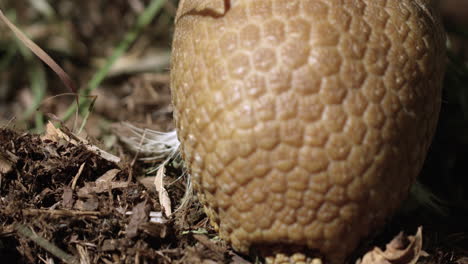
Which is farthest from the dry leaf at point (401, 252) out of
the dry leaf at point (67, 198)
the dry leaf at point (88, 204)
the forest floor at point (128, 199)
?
the dry leaf at point (67, 198)

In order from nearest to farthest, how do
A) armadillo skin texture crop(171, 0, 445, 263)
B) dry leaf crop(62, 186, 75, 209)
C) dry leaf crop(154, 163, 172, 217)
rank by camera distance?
armadillo skin texture crop(171, 0, 445, 263)
dry leaf crop(62, 186, 75, 209)
dry leaf crop(154, 163, 172, 217)

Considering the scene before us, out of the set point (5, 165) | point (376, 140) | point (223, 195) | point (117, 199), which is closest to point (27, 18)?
point (5, 165)

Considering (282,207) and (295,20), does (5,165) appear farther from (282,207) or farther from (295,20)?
(295,20)

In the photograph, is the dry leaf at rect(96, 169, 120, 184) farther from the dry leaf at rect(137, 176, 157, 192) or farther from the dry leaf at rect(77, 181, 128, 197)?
the dry leaf at rect(137, 176, 157, 192)

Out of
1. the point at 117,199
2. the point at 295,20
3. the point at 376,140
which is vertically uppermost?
the point at 295,20

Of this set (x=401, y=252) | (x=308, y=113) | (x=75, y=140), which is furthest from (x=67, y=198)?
(x=401, y=252)

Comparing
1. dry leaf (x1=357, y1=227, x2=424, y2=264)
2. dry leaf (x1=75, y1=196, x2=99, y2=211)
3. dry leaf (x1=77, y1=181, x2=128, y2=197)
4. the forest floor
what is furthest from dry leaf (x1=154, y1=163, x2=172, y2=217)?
dry leaf (x1=357, y1=227, x2=424, y2=264)
